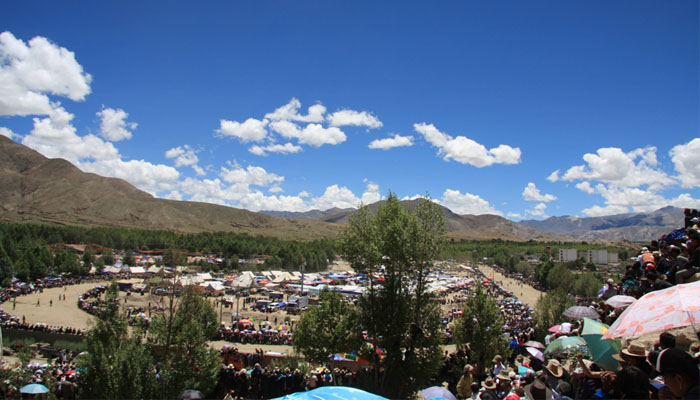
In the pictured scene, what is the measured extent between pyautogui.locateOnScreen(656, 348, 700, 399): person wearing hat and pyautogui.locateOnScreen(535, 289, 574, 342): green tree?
79.6 feet

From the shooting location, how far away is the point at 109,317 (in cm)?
1395

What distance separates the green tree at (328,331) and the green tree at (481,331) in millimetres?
5775

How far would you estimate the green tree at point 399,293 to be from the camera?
1524 cm

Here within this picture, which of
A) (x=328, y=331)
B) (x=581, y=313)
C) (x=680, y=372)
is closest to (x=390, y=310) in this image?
(x=328, y=331)

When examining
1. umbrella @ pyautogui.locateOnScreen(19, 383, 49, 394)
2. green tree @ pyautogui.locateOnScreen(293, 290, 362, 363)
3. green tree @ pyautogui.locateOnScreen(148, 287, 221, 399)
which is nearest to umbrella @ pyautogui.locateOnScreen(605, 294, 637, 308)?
green tree @ pyautogui.locateOnScreen(293, 290, 362, 363)

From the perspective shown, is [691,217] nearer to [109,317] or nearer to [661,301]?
[661,301]

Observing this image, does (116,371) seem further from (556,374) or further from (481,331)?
(481,331)

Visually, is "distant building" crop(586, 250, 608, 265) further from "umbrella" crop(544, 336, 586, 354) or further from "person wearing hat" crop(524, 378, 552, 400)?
"person wearing hat" crop(524, 378, 552, 400)

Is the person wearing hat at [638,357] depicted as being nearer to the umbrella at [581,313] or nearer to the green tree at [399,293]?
the umbrella at [581,313]

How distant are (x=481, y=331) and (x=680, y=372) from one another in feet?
49.3

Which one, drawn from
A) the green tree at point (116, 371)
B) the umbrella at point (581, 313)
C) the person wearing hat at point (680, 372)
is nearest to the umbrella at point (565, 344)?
the umbrella at point (581, 313)

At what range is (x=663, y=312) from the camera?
462 centimetres

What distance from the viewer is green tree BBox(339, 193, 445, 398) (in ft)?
50.0

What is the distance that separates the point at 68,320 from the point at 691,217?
160 feet
